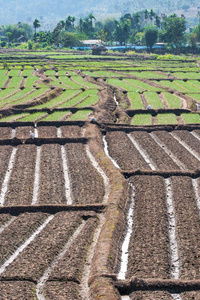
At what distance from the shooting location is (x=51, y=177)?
25156mm

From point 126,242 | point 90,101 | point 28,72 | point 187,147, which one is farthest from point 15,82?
point 126,242

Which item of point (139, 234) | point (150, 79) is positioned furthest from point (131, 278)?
point (150, 79)

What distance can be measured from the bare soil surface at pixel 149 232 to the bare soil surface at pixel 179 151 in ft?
10.9

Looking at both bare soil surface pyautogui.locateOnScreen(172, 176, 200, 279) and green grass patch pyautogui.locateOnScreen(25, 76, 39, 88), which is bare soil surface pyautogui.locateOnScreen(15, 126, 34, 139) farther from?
green grass patch pyautogui.locateOnScreen(25, 76, 39, 88)

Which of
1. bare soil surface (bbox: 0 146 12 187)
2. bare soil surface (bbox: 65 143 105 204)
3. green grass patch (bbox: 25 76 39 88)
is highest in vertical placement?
green grass patch (bbox: 25 76 39 88)

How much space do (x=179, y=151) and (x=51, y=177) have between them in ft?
30.4

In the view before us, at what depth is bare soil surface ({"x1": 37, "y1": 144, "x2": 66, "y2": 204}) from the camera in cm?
Result: 2245

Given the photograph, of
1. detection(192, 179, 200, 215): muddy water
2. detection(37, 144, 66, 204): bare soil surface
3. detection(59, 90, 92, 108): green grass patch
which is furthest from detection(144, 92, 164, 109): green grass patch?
detection(192, 179, 200, 215): muddy water

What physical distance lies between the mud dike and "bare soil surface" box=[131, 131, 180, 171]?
0.21 ft

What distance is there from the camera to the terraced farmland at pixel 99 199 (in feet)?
50.5

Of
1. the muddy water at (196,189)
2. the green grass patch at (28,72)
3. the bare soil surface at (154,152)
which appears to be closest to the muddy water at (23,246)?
the muddy water at (196,189)

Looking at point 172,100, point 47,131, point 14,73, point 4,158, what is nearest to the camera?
point 4,158

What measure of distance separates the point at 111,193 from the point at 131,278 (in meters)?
7.79

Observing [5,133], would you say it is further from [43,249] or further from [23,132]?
[43,249]
